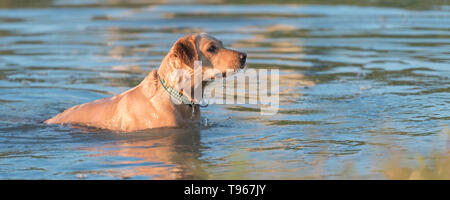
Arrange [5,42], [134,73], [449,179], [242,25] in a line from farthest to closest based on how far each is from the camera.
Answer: [242,25] < [5,42] < [134,73] < [449,179]

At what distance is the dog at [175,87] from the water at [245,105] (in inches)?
6.8

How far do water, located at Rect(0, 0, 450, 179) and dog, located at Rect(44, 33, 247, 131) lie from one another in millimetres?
172

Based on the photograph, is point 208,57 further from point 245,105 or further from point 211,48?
point 245,105

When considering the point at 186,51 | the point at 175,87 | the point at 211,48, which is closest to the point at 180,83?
the point at 175,87

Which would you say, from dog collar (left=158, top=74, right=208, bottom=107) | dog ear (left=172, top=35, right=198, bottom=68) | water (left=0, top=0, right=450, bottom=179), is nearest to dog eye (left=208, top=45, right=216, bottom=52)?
dog ear (left=172, top=35, right=198, bottom=68)

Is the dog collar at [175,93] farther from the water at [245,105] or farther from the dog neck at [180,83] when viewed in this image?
the water at [245,105]

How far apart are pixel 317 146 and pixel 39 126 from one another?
12.3 feet

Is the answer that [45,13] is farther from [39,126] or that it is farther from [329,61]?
[39,126]

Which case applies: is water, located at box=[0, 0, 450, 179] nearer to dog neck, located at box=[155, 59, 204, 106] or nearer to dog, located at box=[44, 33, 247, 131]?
dog, located at box=[44, 33, 247, 131]

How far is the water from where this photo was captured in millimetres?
7672

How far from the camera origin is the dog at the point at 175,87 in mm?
8820

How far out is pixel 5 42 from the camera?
55.6 feet

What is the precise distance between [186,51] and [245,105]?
8.21 ft
